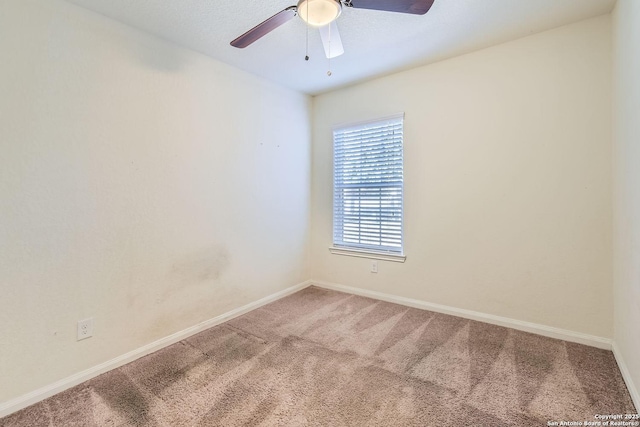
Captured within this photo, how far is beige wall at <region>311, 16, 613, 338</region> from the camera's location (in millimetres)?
2191

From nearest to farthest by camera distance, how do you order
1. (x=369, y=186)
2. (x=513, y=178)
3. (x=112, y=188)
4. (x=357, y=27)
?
(x=112, y=188) < (x=357, y=27) < (x=513, y=178) < (x=369, y=186)

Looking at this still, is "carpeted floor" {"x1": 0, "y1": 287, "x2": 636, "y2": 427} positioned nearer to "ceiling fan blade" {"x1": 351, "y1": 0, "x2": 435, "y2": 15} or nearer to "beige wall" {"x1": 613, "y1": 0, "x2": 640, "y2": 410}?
"beige wall" {"x1": 613, "y1": 0, "x2": 640, "y2": 410}

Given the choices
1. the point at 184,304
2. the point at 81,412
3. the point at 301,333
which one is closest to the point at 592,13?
the point at 301,333

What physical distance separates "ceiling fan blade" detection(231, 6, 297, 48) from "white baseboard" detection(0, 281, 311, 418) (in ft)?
7.42

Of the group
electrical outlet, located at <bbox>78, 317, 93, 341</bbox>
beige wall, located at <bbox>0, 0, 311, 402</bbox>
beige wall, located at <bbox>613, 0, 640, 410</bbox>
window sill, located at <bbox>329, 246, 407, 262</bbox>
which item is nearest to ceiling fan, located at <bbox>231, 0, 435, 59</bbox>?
beige wall, located at <bbox>0, 0, 311, 402</bbox>

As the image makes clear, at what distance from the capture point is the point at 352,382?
1.81m

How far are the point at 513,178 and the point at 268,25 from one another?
2266 millimetres

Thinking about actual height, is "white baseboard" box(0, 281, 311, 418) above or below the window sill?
below

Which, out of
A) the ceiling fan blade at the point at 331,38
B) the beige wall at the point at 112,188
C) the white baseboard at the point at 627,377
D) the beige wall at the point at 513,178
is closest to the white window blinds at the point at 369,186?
the beige wall at the point at 513,178

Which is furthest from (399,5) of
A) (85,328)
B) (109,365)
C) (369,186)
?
(109,365)

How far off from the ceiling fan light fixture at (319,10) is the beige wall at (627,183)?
5.42 ft

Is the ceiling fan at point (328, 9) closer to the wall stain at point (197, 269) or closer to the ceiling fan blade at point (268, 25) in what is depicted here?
the ceiling fan blade at point (268, 25)

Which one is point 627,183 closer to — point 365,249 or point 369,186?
point 369,186

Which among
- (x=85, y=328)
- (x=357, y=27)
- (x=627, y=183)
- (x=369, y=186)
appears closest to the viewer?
(x=627, y=183)
